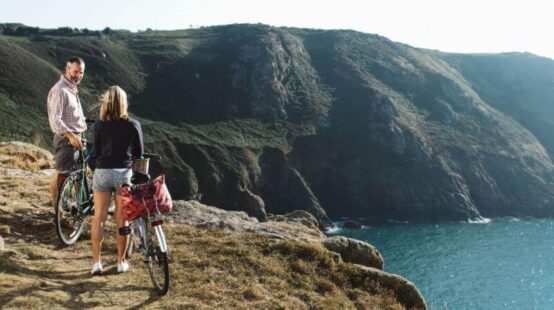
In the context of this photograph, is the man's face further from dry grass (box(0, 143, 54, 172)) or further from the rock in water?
dry grass (box(0, 143, 54, 172))

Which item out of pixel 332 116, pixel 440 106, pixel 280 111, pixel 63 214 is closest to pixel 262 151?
pixel 280 111

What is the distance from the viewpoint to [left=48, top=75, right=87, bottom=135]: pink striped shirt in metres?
9.56

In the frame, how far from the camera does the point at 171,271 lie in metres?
10.3

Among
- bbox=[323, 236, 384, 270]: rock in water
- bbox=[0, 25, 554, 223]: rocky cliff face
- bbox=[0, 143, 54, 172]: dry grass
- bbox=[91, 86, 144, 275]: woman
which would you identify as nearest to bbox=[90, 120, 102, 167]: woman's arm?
bbox=[91, 86, 144, 275]: woman

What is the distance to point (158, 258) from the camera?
8609mm

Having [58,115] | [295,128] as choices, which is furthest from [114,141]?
[295,128]

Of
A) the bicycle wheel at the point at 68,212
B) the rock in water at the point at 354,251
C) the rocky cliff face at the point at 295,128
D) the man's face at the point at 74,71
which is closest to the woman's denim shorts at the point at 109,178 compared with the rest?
the bicycle wheel at the point at 68,212

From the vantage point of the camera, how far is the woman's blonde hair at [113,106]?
8.27 m

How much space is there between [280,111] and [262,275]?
5592 inches

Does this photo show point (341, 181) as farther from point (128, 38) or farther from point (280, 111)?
point (128, 38)

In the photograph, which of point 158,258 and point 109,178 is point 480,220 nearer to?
point 158,258

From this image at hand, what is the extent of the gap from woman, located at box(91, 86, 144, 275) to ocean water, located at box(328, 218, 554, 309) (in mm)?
58211

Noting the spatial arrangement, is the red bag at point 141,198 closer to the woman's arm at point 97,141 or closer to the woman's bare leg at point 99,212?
the woman's bare leg at point 99,212

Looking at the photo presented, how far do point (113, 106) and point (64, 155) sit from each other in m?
2.95
